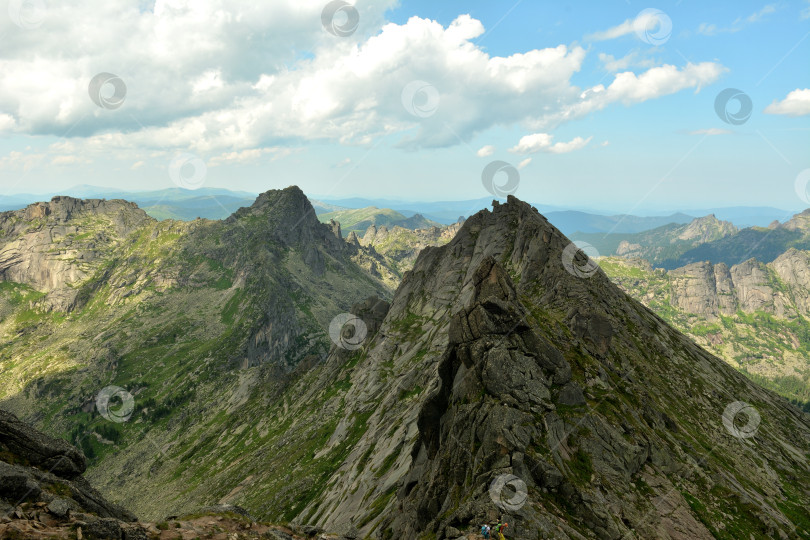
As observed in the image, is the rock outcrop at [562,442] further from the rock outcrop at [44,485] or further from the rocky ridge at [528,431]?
the rock outcrop at [44,485]

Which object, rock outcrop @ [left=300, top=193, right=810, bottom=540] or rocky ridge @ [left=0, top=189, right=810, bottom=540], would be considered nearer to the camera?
rock outcrop @ [left=300, top=193, right=810, bottom=540]

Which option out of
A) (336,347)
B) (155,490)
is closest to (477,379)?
(336,347)

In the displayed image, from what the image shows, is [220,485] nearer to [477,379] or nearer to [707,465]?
[477,379]

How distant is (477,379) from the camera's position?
3838 cm

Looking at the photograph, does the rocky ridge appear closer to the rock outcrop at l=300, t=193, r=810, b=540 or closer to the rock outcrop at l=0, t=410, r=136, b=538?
the rock outcrop at l=300, t=193, r=810, b=540

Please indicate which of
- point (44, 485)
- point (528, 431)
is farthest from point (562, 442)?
point (44, 485)

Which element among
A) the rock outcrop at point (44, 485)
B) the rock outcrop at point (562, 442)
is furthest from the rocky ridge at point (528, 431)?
the rock outcrop at point (44, 485)

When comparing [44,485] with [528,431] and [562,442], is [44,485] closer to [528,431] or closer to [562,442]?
[528,431]

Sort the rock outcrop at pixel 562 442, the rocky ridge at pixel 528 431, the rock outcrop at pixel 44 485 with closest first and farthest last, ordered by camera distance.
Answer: the rock outcrop at pixel 44 485
the rock outcrop at pixel 562 442
the rocky ridge at pixel 528 431

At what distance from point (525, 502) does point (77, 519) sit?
2742cm

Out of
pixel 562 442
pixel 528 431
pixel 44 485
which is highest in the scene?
pixel 44 485

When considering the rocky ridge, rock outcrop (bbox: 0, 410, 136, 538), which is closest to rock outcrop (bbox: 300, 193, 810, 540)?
the rocky ridge

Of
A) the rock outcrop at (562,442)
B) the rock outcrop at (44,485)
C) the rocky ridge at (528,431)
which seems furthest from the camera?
the rocky ridge at (528,431)

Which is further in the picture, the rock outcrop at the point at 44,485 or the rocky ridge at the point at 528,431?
the rocky ridge at the point at 528,431
